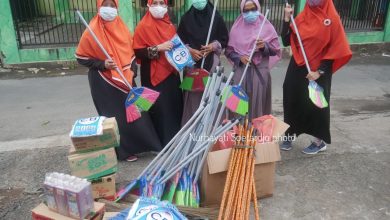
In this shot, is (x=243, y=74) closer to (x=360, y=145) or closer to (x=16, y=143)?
(x=360, y=145)

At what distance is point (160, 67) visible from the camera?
10.7ft

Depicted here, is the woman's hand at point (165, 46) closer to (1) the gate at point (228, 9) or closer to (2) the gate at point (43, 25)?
(2) the gate at point (43, 25)

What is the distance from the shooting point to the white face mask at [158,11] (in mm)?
3105

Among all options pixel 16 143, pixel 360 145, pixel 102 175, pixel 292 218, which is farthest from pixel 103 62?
pixel 360 145

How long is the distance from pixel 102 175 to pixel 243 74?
1.48m

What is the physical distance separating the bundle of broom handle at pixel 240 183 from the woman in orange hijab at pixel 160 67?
38.6 inches

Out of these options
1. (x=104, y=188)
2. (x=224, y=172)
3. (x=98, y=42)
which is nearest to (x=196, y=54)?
(x=98, y=42)

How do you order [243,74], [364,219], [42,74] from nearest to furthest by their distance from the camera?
[364,219]
[243,74]
[42,74]

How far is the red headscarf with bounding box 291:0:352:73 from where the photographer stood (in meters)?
2.99

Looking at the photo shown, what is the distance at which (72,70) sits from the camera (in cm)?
697

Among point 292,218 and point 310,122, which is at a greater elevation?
point 310,122

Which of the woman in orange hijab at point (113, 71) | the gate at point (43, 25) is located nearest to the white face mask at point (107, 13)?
the woman in orange hijab at point (113, 71)

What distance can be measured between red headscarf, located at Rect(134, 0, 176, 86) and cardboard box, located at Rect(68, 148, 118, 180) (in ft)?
3.22

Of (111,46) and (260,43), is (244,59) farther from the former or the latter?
(111,46)
